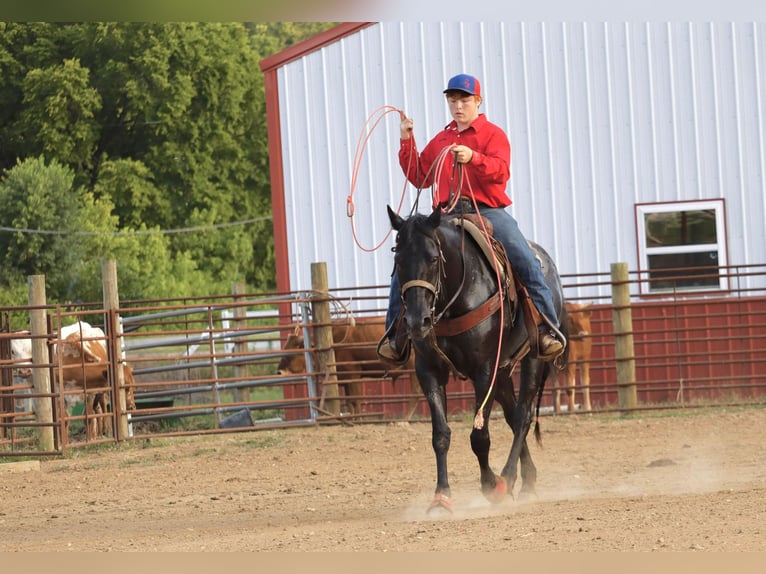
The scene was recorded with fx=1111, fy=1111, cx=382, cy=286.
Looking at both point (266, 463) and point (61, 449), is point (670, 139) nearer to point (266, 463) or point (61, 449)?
point (266, 463)

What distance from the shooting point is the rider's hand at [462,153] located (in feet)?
19.7

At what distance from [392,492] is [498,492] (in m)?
1.56

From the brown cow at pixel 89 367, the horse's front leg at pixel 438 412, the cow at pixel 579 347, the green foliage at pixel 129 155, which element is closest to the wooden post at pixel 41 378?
the brown cow at pixel 89 367

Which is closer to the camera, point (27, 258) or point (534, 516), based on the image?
point (534, 516)

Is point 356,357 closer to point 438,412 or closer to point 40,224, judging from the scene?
point 438,412

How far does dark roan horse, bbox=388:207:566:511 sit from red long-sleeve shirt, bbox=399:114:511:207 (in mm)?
408

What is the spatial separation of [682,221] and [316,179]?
4988 mm

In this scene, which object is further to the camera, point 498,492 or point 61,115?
point 61,115

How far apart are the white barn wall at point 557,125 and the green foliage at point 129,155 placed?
1751 centimetres

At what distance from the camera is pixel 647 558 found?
2.43ft

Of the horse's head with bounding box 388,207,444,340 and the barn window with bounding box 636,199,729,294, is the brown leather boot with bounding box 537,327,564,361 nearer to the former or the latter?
the horse's head with bounding box 388,207,444,340

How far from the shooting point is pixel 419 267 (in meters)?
5.71

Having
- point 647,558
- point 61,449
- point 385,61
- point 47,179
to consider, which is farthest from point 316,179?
point 47,179

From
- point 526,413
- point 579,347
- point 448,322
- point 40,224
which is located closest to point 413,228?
point 448,322
